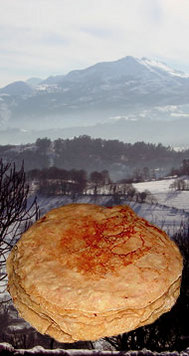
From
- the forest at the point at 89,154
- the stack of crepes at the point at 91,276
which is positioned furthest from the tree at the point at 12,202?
the forest at the point at 89,154

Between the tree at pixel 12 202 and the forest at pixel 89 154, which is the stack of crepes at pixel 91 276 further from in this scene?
the forest at pixel 89 154

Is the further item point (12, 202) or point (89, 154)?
point (89, 154)

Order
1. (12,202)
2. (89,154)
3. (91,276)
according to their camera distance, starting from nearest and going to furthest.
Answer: (91,276)
(12,202)
(89,154)

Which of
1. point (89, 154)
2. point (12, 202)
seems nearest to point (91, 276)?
point (12, 202)

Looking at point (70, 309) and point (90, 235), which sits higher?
point (90, 235)

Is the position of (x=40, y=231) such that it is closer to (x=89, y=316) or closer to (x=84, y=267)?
(x=84, y=267)

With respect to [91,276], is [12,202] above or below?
above

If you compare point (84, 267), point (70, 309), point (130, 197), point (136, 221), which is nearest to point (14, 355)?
point (70, 309)

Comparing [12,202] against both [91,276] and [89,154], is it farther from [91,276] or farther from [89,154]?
[89,154]

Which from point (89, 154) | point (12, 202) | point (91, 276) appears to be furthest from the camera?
point (89, 154)
